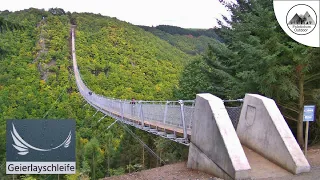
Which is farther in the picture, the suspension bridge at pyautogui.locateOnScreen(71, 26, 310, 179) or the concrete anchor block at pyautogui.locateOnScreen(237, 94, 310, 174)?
the concrete anchor block at pyautogui.locateOnScreen(237, 94, 310, 174)

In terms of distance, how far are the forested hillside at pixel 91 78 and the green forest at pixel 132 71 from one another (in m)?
0.10

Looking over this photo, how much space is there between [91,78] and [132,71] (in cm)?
779

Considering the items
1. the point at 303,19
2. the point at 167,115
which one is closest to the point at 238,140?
→ the point at 303,19

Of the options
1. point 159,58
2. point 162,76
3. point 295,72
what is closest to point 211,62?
point 295,72

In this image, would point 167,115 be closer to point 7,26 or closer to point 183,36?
point 7,26

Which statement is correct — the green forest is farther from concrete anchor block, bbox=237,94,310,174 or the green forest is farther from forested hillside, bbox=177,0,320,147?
concrete anchor block, bbox=237,94,310,174

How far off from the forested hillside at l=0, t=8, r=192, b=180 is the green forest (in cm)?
10

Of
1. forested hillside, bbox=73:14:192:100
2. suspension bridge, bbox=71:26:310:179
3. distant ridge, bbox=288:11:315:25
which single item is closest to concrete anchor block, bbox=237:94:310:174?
suspension bridge, bbox=71:26:310:179

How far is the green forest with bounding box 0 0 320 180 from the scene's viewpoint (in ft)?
20.0

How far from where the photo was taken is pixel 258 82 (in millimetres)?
6039

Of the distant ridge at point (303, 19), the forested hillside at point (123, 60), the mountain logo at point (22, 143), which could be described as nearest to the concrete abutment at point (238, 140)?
the distant ridge at point (303, 19)

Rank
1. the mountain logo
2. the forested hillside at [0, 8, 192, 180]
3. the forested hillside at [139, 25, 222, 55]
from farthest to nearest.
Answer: the forested hillside at [139, 25, 222, 55] < the forested hillside at [0, 8, 192, 180] < the mountain logo

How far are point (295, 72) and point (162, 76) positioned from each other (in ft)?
130

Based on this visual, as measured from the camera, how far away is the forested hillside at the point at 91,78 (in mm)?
18281
